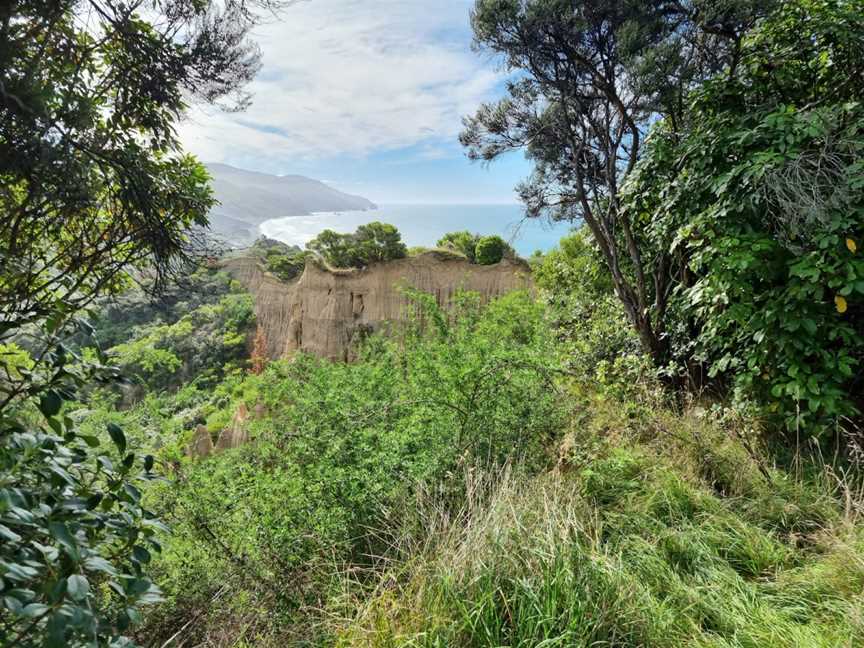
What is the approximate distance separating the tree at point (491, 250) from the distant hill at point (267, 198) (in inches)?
185

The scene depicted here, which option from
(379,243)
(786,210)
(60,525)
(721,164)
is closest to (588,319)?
(721,164)

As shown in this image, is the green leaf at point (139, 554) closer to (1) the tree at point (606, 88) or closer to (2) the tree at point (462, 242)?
(1) the tree at point (606, 88)

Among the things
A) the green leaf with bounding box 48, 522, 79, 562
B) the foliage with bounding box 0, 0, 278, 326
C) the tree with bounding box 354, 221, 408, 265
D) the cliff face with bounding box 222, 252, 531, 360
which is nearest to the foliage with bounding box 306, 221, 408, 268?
the tree with bounding box 354, 221, 408, 265

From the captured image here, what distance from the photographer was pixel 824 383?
254 centimetres

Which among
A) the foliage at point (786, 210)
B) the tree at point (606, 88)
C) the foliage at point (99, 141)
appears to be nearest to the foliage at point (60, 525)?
the foliage at point (99, 141)

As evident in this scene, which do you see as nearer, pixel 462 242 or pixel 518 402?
pixel 518 402

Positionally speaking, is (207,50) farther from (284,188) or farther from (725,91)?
(284,188)

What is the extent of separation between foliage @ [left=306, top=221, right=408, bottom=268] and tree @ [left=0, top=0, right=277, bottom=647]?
740 cm

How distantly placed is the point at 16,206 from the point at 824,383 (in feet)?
13.0

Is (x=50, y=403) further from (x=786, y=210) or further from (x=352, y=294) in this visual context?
(x=352, y=294)

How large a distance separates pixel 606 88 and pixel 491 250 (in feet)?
15.6

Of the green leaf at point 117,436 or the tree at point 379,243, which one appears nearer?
the green leaf at point 117,436

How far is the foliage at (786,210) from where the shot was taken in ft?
8.03

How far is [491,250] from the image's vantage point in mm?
8398
